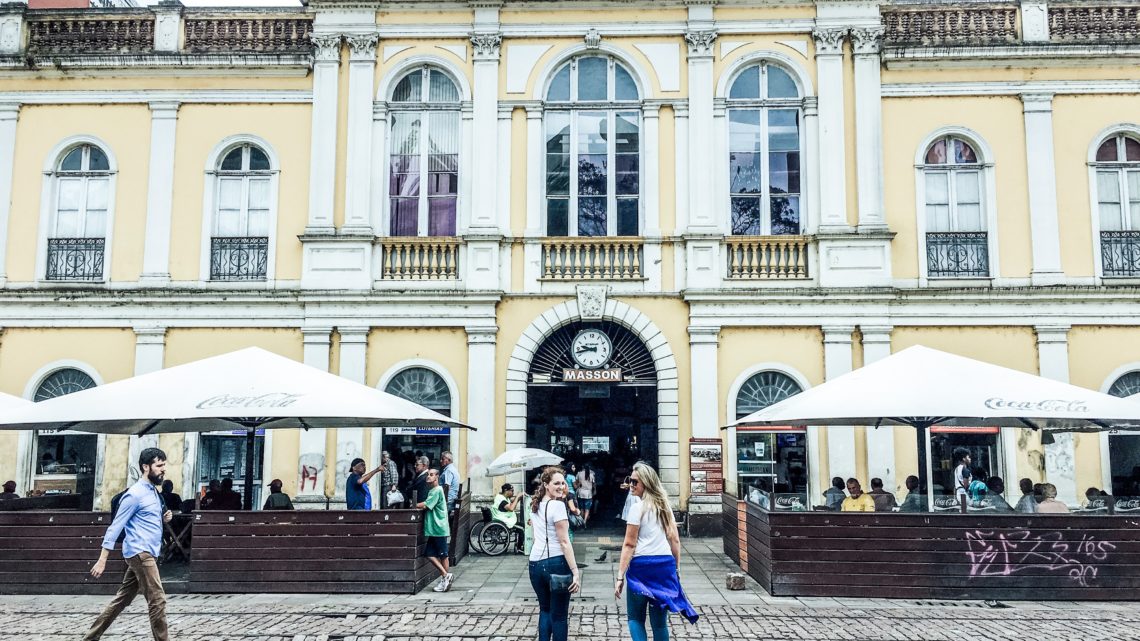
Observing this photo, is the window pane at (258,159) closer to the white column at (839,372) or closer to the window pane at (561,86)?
the window pane at (561,86)

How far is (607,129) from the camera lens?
58.8 feet

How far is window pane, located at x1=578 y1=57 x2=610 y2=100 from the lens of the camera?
18000mm

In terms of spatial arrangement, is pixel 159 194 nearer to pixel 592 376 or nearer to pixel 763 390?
pixel 592 376

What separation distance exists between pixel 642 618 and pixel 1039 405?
19.2 ft

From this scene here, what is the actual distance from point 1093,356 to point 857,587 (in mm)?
9174

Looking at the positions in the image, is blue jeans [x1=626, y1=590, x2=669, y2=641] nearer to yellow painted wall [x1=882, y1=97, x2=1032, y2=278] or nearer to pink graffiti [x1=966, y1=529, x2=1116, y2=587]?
pink graffiti [x1=966, y1=529, x2=1116, y2=587]

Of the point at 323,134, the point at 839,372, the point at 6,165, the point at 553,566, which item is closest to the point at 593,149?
the point at 323,134

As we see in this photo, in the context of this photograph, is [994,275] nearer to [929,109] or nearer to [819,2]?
[929,109]

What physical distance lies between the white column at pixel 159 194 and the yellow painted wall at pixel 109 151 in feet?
0.51

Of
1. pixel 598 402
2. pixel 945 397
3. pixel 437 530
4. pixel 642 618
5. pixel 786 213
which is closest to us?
pixel 642 618

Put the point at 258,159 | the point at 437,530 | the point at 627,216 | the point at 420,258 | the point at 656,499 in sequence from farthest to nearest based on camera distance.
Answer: the point at 258,159, the point at 627,216, the point at 420,258, the point at 437,530, the point at 656,499

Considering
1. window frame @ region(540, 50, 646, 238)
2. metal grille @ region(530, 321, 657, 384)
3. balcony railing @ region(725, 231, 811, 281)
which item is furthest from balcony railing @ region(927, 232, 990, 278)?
metal grille @ region(530, 321, 657, 384)

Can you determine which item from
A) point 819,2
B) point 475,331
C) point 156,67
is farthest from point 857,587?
point 156,67

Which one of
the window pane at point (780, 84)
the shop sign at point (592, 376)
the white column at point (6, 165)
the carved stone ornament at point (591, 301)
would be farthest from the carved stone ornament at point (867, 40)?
the white column at point (6, 165)
